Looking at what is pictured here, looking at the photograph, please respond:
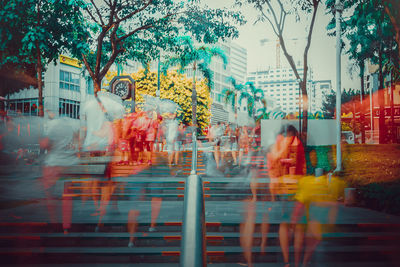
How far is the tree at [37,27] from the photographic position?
973cm

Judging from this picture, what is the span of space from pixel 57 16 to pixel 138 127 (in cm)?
446

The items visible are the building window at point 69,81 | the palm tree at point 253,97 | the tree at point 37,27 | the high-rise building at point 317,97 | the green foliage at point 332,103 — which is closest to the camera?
the tree at point 37,27

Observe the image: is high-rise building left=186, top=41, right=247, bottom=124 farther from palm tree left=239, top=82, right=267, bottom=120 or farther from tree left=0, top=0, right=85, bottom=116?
tree left=0, top=0, right=85, bottom=116

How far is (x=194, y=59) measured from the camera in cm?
1902

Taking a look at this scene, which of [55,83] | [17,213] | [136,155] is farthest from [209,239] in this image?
[55,83]

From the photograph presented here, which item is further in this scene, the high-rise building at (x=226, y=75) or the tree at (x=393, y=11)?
the high-rise building at (x=226, y=75)

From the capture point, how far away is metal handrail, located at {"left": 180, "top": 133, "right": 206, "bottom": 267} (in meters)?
1.26

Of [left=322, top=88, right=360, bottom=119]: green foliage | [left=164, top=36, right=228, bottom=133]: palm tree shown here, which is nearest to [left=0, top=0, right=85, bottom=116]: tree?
[left=164, top=36, right=228, bottom=133]: palm tree

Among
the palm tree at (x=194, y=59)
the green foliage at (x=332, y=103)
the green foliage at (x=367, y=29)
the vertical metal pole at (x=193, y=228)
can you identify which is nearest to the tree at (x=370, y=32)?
the green foliage at (x=367, y=29)

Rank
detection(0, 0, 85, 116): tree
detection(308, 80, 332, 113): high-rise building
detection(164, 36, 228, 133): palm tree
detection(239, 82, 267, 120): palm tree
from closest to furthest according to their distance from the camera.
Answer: detection(0, 0, 85, 116): tree, detection(164, 36, 228, 133): palm tree, detection(239, 82, 267, 120): palm tree, detection(308, 80, 332, 113): high-rise building

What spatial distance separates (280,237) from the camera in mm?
6191

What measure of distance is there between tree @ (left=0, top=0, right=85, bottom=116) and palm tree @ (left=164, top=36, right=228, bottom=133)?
4.85m

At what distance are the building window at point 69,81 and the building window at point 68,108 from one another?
1317mm

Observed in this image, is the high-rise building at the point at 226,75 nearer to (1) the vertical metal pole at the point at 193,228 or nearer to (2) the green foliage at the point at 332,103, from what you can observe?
(2) the green foliage at the point at 332,103
